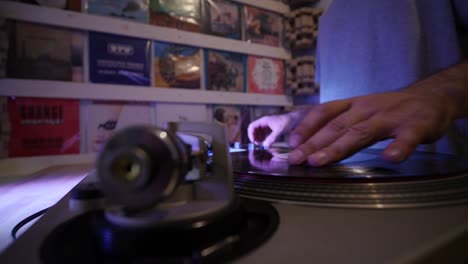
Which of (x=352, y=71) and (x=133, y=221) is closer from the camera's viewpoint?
(x=133, y=221)

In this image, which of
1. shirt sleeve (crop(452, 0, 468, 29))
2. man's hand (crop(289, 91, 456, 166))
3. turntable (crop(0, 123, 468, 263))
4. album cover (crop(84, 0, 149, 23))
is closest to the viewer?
turntable (crop(0, 123, 468, 263))

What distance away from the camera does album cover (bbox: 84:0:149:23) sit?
110 centimetres

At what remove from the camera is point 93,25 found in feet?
3.55

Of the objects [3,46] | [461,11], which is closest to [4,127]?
[3,46]

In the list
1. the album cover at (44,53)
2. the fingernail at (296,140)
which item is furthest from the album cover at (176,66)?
the fingernail at (296,140)

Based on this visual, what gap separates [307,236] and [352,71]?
3.74 ft

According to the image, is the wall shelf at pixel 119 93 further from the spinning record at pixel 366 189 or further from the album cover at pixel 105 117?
the spinning record at pixel 366 189

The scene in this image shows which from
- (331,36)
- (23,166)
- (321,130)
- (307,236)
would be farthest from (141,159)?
(331,36)

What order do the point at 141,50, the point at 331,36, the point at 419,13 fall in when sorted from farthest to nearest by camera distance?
the point at 331,36, the point at 141,50, the point at 419,13

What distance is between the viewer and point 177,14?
4.19 ft

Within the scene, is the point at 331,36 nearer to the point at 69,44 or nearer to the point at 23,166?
the point at 69,44

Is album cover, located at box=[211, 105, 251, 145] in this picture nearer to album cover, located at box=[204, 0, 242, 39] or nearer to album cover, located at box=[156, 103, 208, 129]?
album cover, located at box=[156, 103, 208, 129]

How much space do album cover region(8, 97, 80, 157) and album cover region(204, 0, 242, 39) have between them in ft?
2.56

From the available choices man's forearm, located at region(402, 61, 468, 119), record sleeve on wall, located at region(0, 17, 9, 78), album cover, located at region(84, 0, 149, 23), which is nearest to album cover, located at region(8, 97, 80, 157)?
record sleeve on wall, located at region(0, 17, 9, 78)
